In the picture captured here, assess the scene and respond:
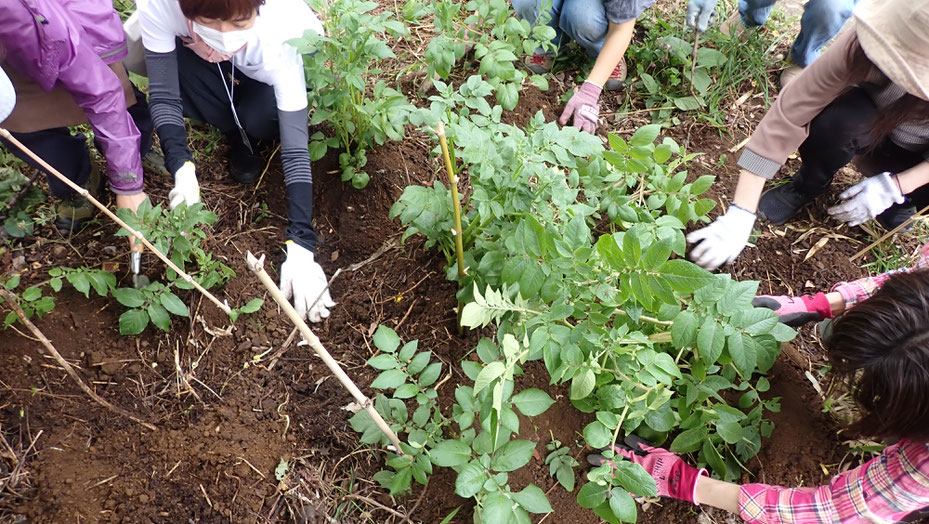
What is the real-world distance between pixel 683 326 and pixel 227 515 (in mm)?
1032

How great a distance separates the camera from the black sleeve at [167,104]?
164 centimetres

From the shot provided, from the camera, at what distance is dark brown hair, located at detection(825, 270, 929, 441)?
104cm

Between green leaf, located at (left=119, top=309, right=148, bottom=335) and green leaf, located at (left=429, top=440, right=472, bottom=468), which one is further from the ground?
green leaf, located at (left=429, top=440, right=472, bottom=468)

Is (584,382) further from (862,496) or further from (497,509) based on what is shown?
(862,496)

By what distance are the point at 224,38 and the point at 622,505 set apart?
4.54 ft

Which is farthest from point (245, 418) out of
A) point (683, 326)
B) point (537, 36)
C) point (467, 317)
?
point (537, 36)

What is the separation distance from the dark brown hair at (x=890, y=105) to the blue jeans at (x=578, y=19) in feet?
2.85

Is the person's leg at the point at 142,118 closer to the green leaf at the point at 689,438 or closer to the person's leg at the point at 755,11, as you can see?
the green leaf at the point at 689,438

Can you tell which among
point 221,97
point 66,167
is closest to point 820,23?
point 221,97

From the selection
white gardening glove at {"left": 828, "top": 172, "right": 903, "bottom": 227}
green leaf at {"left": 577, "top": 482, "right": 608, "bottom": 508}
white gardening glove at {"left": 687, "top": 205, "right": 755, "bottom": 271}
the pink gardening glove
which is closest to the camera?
green leaf at {"left": 577, "top": 482, "right": 608, "bottom": 508}

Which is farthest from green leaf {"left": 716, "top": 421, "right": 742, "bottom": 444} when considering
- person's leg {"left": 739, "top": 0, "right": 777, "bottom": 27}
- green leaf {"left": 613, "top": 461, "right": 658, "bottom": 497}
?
person's leg {"left": 739, "top": 0, "right": 777, "bottom": 27}

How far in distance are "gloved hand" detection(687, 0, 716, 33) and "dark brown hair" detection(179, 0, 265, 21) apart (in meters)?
1.66

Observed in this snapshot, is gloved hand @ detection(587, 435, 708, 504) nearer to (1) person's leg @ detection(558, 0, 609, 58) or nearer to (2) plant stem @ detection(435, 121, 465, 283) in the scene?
(2) plant stem @ detection(435, 121, 465, 283)

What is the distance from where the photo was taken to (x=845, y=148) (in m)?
1.82
